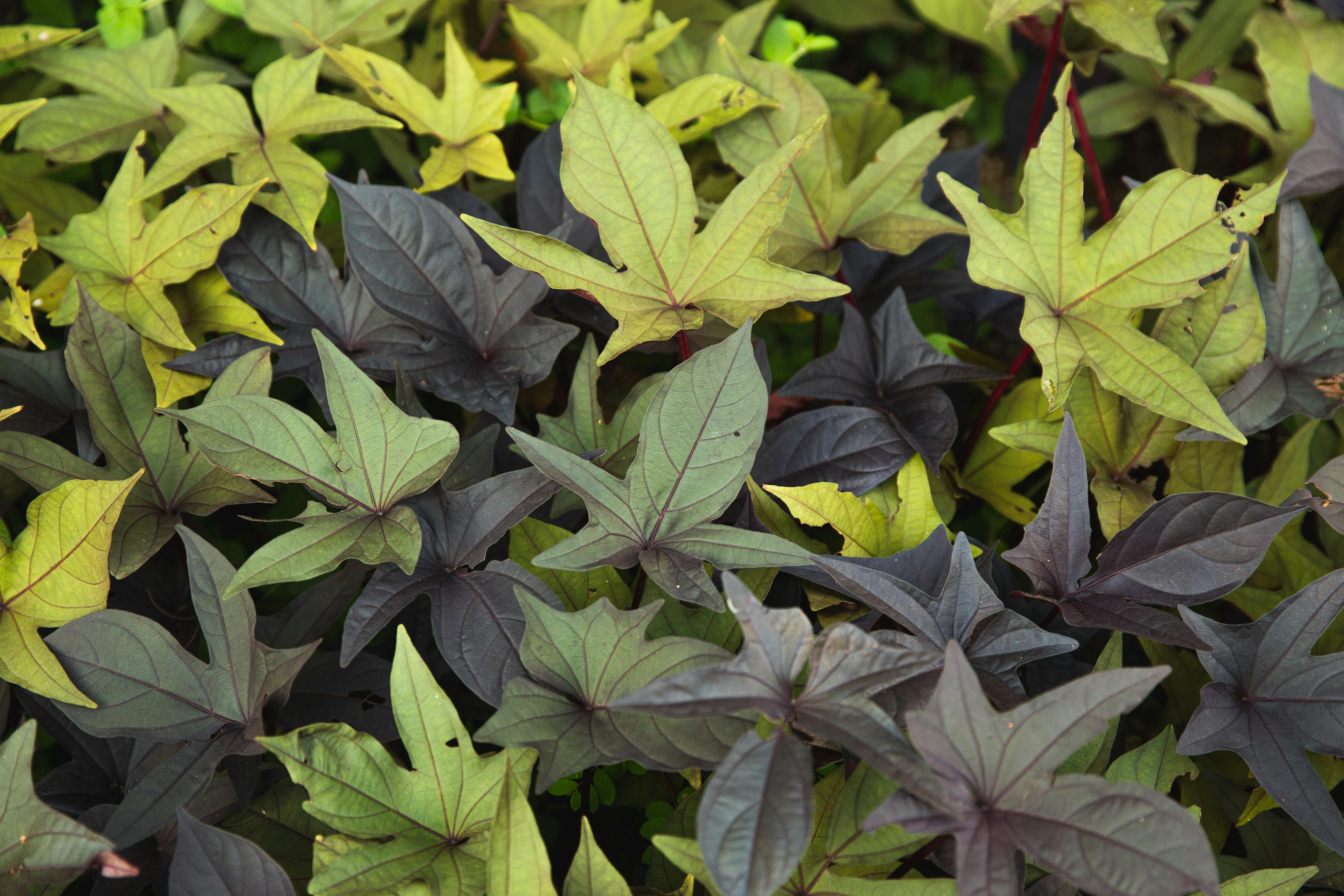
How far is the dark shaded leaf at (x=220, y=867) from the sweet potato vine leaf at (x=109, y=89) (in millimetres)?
1086

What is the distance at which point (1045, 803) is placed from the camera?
0.77 m

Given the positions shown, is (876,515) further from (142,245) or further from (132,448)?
(142,245)

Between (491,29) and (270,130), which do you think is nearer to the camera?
(270,130)

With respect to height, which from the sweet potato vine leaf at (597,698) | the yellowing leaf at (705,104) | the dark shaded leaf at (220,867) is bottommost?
the dark shaded leaf at (220,867)

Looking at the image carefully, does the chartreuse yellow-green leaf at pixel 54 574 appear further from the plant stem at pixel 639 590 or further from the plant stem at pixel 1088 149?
the plant stem at pixel 1088 149

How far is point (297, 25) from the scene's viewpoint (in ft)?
4.22

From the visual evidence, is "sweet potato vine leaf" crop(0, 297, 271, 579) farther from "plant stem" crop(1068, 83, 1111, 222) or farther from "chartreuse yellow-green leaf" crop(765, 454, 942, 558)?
"plant stem" crop(1068, 83, 1111, 222)

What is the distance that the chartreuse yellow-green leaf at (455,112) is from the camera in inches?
52.2

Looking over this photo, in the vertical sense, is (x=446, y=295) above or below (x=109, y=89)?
below

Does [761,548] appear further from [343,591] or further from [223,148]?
[223,148]

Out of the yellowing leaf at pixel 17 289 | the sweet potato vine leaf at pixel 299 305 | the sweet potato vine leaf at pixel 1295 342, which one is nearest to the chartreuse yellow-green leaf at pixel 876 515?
the sweet potato vine leaf at pixel 1295 342

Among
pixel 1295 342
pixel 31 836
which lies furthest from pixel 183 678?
pixel 1295 342

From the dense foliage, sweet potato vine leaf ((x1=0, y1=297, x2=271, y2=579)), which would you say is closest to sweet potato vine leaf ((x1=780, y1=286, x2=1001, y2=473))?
the dense foliage

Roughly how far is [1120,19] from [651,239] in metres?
Result: 0.85
